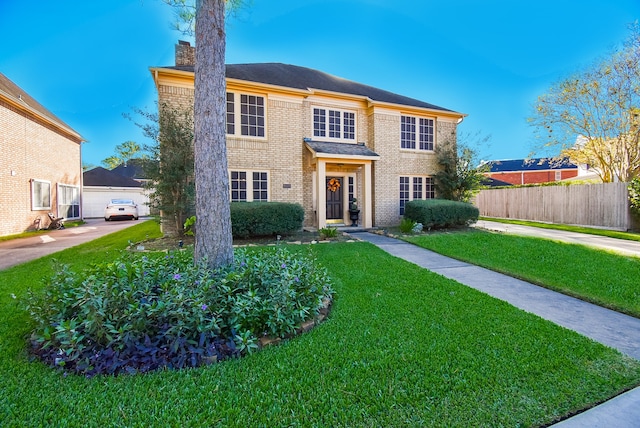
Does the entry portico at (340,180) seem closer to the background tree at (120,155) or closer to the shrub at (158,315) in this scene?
the shrub at (158,315)

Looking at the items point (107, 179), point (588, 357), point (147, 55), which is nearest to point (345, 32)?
point (147, 55)

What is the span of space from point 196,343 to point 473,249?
7.71m

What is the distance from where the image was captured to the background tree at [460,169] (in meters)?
13.9

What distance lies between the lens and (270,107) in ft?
38.0

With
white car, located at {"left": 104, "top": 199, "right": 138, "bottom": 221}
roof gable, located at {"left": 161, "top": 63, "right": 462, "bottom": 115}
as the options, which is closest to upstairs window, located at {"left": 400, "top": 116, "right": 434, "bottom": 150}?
roof gable, located at {"left": 161, "top": 63, "right": 462, "bottom": 115}

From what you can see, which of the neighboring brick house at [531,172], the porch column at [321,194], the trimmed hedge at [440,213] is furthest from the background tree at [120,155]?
the neighboring brick house at [531,172]

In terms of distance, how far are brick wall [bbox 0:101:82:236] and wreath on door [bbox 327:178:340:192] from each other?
42.8 ft

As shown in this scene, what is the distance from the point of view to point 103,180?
2548 centimetres

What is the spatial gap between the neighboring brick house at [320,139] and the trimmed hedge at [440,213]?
66.1 inches

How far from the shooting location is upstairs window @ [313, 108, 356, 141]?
12.7 m

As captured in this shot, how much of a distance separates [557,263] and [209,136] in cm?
773

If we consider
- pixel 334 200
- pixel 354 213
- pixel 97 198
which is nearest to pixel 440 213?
pixel 354 213

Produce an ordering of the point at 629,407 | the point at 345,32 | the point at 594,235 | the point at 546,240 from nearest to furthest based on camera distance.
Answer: the point at 629,407 < the point at 546,240 < the point at 594,235 < the point at 345,32

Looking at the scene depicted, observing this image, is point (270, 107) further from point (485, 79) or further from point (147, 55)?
point (485, 79)
